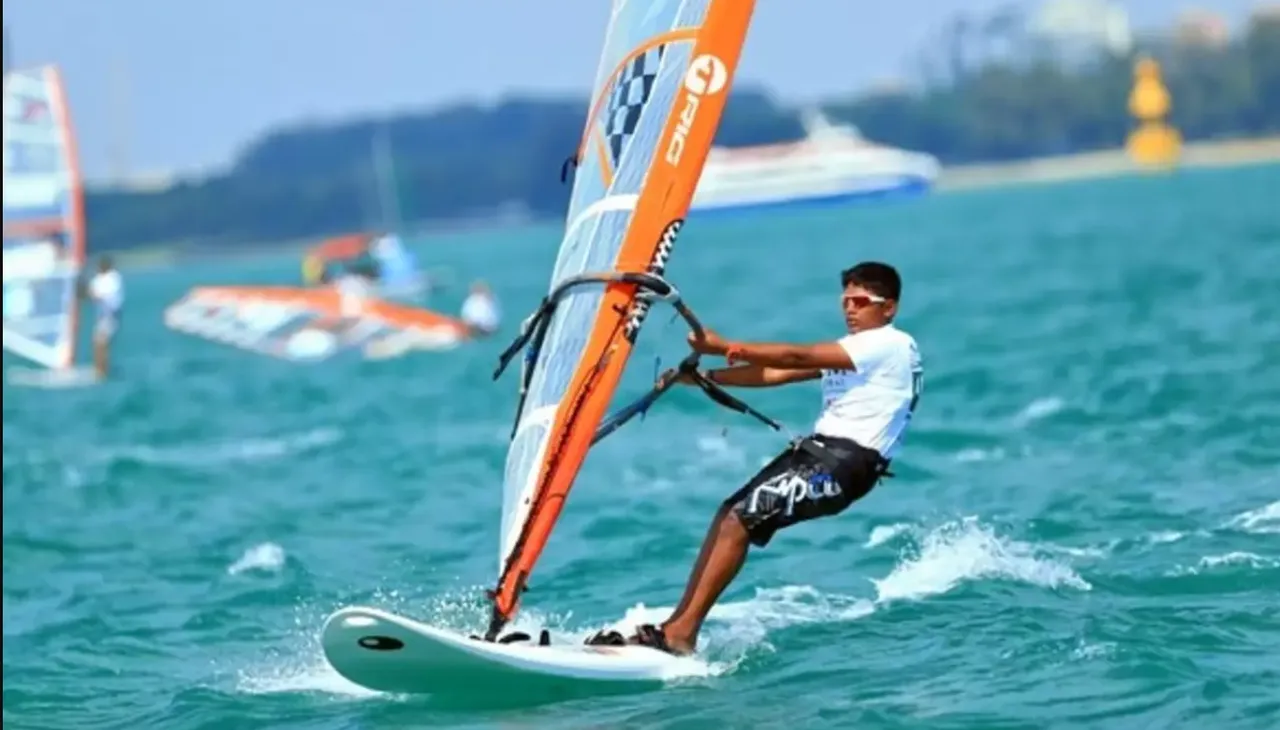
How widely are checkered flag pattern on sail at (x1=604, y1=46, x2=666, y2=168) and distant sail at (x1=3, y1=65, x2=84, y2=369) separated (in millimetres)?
22793

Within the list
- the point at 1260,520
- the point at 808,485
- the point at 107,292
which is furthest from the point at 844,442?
the point at 107,292

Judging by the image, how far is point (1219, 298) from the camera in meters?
26.0

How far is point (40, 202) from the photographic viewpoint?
3050cm

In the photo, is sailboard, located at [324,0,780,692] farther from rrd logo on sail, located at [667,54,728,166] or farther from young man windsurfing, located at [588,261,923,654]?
young man windsurfing, located at [588,261,923,654]

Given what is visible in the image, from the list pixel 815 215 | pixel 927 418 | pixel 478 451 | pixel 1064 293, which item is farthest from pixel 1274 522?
pixel 815 215

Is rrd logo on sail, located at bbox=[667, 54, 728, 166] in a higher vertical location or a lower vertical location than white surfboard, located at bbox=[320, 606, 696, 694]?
higher

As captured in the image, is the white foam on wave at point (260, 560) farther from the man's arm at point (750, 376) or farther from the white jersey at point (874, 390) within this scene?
the white jersey at point (874, 390)

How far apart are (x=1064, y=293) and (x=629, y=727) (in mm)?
25611

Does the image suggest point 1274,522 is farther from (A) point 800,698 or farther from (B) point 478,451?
(B) point 478,451

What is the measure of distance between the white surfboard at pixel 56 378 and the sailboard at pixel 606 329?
24.7 metres

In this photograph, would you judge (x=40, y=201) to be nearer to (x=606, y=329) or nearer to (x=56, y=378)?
(x=56, y=378)

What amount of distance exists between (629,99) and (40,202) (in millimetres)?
23728

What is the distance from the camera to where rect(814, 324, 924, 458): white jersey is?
760 cm

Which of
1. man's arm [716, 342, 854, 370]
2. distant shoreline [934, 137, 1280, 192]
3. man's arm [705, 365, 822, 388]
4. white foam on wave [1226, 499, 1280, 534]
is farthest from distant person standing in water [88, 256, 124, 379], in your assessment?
distant shoreline [934, 137, 1280, 192]
